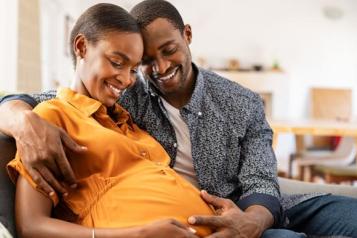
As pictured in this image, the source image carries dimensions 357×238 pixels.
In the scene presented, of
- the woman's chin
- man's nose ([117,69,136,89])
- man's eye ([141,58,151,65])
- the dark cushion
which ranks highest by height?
man's eye ([141,58,151,65])

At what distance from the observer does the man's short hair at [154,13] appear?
52.5 inches

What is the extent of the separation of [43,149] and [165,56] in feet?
1.71

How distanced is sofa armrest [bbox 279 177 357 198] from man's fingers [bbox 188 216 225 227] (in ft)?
2.11

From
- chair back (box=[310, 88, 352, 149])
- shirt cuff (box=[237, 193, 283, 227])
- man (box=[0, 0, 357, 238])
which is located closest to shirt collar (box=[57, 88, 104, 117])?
man (box=[0, 0, 357, 238])

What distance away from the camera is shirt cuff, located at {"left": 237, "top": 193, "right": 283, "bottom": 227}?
1.28 m

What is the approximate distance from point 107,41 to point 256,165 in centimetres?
58

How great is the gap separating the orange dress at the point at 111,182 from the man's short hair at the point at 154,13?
0.34 metres

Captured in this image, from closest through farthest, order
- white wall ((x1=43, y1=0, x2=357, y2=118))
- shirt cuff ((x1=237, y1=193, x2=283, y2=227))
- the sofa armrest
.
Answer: shirt cuff ((x1=237, y1=193, x2=283, y2=227)) → the sofa armrest → white wall ((x1=43, y1=0, x2=357, y2=118))

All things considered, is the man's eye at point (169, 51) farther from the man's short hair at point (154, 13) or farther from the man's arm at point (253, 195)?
the man's arm at point (253, 195)

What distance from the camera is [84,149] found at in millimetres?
1026

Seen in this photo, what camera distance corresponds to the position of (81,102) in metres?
1.14

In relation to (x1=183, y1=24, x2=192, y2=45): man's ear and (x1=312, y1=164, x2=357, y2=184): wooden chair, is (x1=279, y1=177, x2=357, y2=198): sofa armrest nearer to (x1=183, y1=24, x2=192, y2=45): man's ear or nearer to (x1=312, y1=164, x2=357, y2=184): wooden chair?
(x1=183, y1=24, x2=192, y2=45): man's ear

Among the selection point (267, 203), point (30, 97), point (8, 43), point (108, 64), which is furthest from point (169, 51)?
point (8, 43)

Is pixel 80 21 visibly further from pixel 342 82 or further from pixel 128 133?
pixel 342 82
